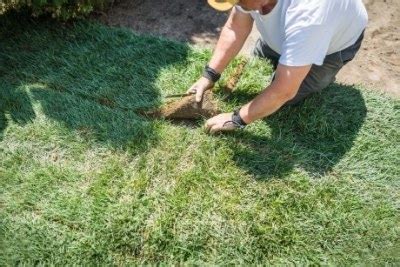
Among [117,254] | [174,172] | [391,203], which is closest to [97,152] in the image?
[174,172]

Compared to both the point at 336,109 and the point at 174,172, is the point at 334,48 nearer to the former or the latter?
the point at 336,109

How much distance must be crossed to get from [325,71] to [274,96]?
786 millimetres

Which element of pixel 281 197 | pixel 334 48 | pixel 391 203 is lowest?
pixel 391 203

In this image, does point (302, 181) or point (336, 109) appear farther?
point (336, 109)

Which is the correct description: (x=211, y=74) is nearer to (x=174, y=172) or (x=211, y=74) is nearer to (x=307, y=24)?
(x=174, y=172)

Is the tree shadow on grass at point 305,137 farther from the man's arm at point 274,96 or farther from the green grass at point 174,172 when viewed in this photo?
the man's arm at point 274,96

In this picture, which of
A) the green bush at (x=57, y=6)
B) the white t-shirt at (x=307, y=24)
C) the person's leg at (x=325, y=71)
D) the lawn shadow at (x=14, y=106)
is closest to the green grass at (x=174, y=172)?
the lawn shadow at (x=14, y=106)

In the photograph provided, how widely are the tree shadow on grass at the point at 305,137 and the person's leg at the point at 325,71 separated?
0.12m

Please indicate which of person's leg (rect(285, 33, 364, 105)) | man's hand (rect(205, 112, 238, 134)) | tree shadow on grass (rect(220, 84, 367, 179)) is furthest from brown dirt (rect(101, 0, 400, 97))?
man's hand (rect(205, 112, 238, 134))

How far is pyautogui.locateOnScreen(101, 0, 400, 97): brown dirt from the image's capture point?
12.9ft

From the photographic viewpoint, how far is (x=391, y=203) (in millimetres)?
2998

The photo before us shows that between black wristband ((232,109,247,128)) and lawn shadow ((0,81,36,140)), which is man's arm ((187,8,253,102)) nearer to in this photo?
black wristband ((232,109,247,128))

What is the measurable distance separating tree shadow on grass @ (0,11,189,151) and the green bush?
12 centimetres

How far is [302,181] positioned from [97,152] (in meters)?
1.59
